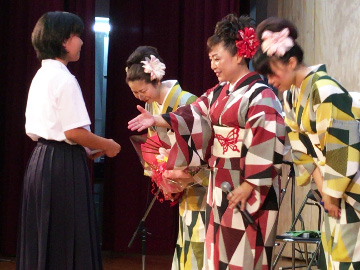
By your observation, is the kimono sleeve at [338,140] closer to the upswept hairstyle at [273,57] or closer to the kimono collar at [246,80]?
the upswept hairstyle at [273,57]

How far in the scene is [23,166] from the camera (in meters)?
5.36

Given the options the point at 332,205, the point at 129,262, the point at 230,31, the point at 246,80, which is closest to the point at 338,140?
the point at 332,205

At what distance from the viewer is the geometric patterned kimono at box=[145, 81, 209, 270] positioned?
3361 millimetres

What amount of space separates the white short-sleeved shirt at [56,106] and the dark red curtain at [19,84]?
243 centimetres

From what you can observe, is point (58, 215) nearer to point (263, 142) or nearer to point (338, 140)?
point (263, 142)

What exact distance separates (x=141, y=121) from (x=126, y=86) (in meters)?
2.70

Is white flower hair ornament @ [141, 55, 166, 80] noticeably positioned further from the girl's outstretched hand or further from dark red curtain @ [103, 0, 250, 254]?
dark red curtain @ [103, 0, 250, 254]

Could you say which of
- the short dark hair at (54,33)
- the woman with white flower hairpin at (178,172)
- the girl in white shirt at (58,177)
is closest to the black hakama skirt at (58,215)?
the girl in white shirt at (58,177)

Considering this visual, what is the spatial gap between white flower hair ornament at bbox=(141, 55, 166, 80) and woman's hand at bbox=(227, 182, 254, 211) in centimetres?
100

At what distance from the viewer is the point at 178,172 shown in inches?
129

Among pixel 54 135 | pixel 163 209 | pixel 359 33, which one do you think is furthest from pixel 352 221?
pixel 163 209

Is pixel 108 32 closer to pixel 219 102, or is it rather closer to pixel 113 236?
pixel 113 236

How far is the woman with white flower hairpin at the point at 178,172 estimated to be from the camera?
132 inches

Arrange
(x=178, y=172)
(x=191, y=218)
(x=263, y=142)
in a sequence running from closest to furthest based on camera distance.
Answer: (x=263, y=142), (x=178, y=172), (x=191, y=218)
